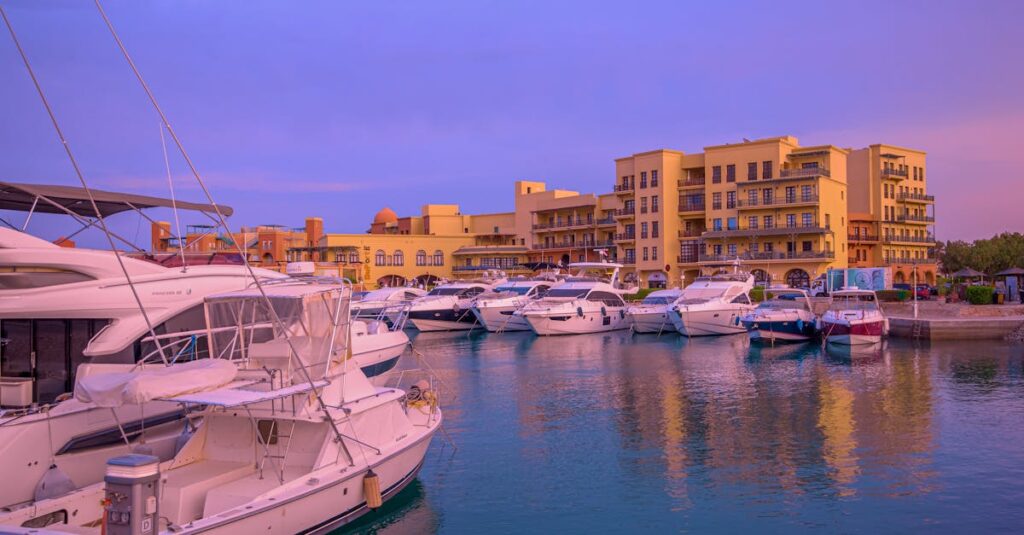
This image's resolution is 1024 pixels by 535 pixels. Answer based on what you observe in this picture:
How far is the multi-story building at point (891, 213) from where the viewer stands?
263 feet

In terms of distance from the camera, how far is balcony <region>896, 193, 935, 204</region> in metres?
83.8

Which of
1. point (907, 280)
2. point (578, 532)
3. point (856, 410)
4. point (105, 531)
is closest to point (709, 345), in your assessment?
point (856, 410)

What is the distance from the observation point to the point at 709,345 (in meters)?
41.4

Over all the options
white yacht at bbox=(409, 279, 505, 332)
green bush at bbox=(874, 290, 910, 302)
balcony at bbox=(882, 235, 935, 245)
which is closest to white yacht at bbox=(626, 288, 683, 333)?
white yacht at bbox=(409, 279, 505, 332)

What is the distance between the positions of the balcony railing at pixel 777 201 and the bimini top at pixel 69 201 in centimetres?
5777

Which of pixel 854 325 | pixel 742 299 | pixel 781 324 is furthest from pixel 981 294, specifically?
pixel 781 324

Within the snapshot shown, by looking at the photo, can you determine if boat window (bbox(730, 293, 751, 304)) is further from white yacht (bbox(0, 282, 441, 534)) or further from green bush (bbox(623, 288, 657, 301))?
white yacht (bbox(0, 282, 441, 534))

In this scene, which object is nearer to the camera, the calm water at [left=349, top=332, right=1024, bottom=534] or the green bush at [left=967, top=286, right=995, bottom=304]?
the calm water at [left=349, top=332, right=1024, bottom=534]

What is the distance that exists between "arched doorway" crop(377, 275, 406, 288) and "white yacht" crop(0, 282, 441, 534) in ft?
225

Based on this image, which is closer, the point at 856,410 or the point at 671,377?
the point at 856,410

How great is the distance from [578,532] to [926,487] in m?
7.10

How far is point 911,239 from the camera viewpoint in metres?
83.4

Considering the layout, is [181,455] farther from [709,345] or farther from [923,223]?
[923,223]

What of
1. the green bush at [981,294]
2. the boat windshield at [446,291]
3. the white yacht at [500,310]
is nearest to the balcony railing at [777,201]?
the green bush at [981,294]
